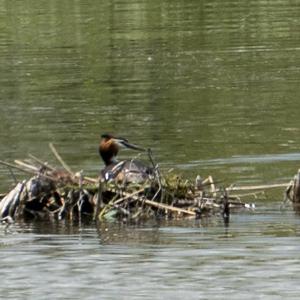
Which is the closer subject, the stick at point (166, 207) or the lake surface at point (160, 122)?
the lake surface at point (160, 122)

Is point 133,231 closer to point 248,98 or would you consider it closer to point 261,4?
point 248,98

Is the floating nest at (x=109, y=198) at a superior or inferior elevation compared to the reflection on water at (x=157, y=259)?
superior

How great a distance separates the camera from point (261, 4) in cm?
4328

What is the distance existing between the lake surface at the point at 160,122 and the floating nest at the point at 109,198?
26cm

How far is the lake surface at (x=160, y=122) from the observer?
1224 cm

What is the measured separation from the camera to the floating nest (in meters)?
15.1

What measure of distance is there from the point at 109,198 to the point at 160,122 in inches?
308

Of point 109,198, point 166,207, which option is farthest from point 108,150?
point 166,207

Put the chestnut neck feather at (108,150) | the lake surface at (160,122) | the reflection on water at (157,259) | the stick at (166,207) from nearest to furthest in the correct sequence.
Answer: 1. the reflection on water at (157,259)
2. the lake surface at (160,122)
3. the stick at (166,207)
4. the chestnut neck feather at (108,150)

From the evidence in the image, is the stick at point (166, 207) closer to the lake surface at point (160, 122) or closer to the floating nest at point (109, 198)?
the floating nest at point (109, 198)

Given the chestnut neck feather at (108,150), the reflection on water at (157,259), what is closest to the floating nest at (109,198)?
the reflection on water at (157,259)

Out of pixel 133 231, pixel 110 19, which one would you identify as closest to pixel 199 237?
pixel 133 231

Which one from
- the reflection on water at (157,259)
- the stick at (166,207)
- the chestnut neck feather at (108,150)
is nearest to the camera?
the reflection on water at (157,259)

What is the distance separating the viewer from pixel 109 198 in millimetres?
15242
